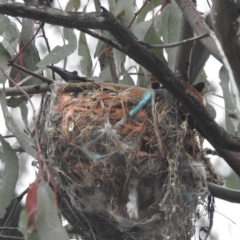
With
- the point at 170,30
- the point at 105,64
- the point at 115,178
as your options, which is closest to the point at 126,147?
the point at 115,178

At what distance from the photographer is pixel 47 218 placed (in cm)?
149

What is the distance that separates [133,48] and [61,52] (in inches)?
34.7

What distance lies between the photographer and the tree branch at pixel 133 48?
4.82 feet

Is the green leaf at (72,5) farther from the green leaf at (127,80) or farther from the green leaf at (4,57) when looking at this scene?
the green leaf at (4,57)

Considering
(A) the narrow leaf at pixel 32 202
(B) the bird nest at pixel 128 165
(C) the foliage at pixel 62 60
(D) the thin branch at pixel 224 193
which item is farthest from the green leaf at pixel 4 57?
(A) the narrow leaf at pixel 32 202

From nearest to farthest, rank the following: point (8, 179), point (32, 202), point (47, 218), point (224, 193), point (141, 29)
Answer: point (32, 202)
point (47, 218)
point (8, 179)
point (224, 193)
point (141, 29)

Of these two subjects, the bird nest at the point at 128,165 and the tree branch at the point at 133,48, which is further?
the bird nest at the point at 128,165

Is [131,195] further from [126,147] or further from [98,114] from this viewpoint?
[98,114]

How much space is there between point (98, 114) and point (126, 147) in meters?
0.22

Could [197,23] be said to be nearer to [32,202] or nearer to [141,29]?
[141,29]

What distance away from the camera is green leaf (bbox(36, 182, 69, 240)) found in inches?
58.1

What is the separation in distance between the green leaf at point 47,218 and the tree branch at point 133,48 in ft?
1.50

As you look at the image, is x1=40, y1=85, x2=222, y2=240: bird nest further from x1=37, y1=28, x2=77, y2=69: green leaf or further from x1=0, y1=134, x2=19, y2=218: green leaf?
x1=37, y1=28, x2=77, y2=69: green leaf

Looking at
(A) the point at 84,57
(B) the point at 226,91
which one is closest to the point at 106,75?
(A) the point at 84,57
